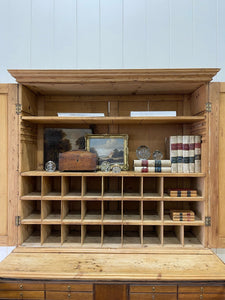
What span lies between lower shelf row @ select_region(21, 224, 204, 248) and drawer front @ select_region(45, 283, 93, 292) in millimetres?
329

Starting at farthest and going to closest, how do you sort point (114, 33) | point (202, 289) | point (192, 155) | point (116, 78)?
point (114, 33), point (192, 155), point (116, 78), point (202, 289)

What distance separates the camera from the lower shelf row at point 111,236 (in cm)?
176

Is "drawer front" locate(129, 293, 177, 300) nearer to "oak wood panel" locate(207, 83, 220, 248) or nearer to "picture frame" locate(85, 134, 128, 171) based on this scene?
"oak wood panel" locate(207, 83, 220, 248)

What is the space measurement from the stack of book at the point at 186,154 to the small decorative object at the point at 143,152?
276 millimetres

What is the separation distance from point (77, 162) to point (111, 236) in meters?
0.75

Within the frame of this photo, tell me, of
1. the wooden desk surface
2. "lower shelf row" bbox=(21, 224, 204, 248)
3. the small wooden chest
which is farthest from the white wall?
the wooden desk surface

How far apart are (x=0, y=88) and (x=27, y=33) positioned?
0.75 metres

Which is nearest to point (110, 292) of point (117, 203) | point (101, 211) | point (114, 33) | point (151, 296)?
point (151, 296)

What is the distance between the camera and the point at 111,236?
1.92m

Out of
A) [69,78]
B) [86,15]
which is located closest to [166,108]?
[69,78]

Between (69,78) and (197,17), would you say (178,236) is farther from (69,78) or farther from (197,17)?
(197,17)

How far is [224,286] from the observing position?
56.7 inches

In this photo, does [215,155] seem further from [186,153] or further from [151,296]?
[151,296]

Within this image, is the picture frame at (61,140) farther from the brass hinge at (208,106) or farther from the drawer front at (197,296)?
the drawer front at (197,296)
